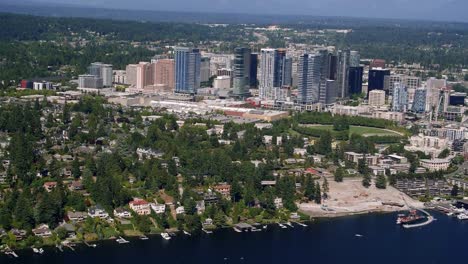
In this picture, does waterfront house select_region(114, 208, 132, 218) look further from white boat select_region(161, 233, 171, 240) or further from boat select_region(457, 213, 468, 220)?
boat select_region(457, 213, 468, 220)

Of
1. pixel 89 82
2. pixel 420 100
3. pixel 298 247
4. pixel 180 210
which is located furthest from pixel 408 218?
pixel 89 82

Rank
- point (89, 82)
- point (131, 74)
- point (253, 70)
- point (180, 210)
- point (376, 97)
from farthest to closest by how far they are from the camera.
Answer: point (253, 70)
point (131, 74)
point (89, 82)
point (376, 97)
point (180, 210)

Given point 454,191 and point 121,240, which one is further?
point 454,191

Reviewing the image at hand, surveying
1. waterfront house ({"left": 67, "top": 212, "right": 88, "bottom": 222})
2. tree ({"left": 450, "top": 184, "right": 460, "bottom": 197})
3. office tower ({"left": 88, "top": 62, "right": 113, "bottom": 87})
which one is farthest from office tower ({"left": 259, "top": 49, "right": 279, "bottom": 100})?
waterfront house ({"left": 67, "top": 212, "right": 88, "bottom": 222})

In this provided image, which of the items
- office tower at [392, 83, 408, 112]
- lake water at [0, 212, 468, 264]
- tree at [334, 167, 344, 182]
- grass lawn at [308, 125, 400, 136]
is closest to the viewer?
lake water at [0, 212, 468, 264]

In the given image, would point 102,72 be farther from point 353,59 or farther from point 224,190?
point 224,190

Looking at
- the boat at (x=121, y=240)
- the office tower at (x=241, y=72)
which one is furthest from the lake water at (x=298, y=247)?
the office tower at (x=241, y=72)
